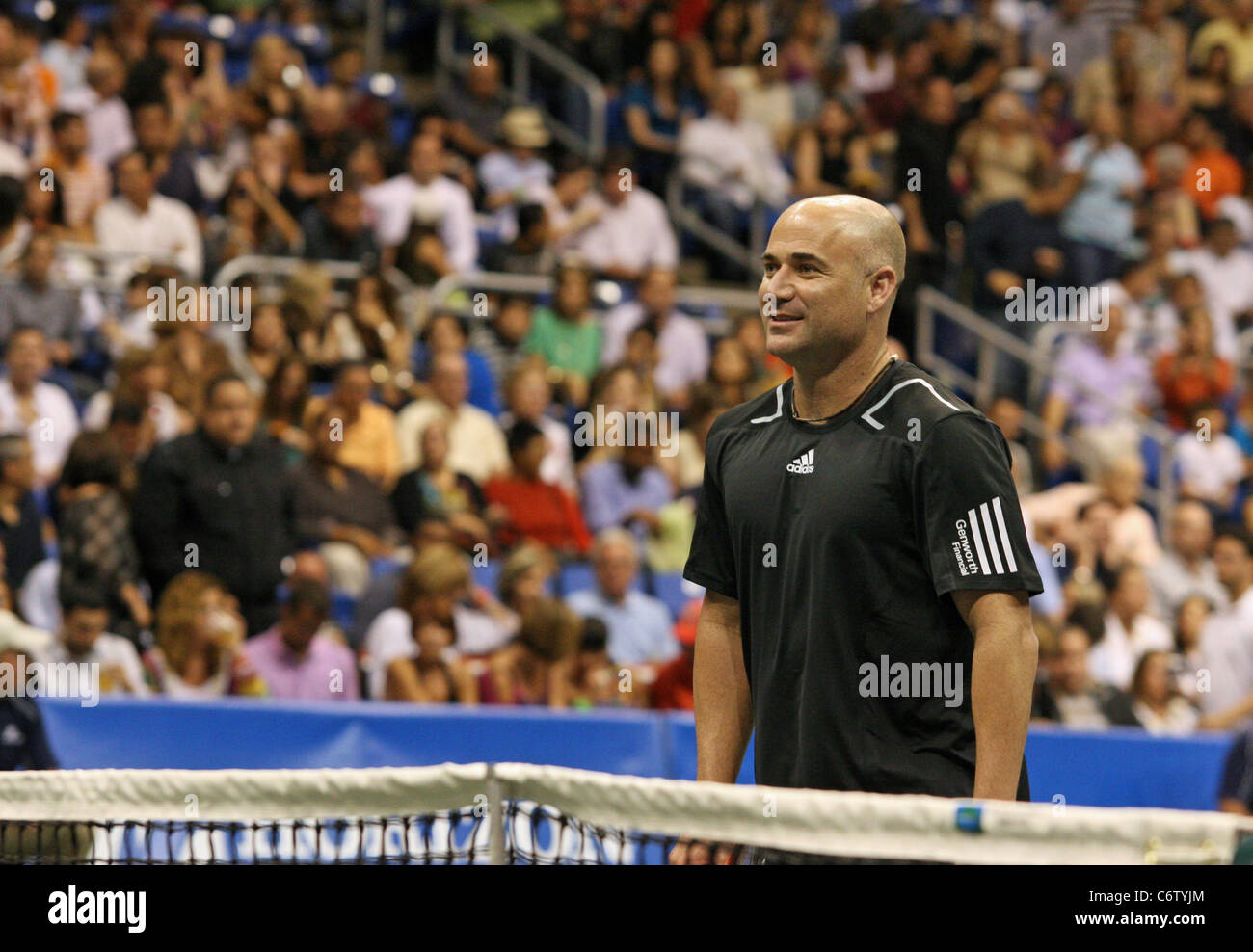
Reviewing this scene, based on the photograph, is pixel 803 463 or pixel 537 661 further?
pixel 537 661

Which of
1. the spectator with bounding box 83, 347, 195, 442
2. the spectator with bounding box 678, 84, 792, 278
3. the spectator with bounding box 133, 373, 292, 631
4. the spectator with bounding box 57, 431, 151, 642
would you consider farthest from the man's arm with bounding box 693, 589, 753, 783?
the spectator with bounding box 678, 84, 792, 278

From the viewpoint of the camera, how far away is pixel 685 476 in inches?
430

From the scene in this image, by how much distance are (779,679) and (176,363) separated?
6.69 metres

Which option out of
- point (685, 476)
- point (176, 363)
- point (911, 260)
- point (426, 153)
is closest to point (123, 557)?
point (176, 363)

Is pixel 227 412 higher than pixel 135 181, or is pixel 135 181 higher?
pixel 135 181

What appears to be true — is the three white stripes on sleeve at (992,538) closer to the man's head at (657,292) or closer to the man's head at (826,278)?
the man's head at (826,278)

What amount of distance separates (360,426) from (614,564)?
1754 mm

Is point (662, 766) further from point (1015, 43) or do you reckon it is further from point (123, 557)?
point (1015, 43)

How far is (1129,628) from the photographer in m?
10.2

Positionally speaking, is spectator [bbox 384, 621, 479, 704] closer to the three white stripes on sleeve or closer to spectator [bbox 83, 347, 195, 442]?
spectator [bbox 83, 347, 195, 442]

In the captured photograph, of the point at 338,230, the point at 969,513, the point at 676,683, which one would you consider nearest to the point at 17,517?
the point at 676,683

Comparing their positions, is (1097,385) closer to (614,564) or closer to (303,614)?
(614,564)

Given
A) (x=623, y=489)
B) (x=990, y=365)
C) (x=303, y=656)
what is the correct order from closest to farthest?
(x=303, y=656), (x=623, y=489), (x=990, y=365)

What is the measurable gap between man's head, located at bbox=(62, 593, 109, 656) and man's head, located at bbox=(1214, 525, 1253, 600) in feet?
20.0
